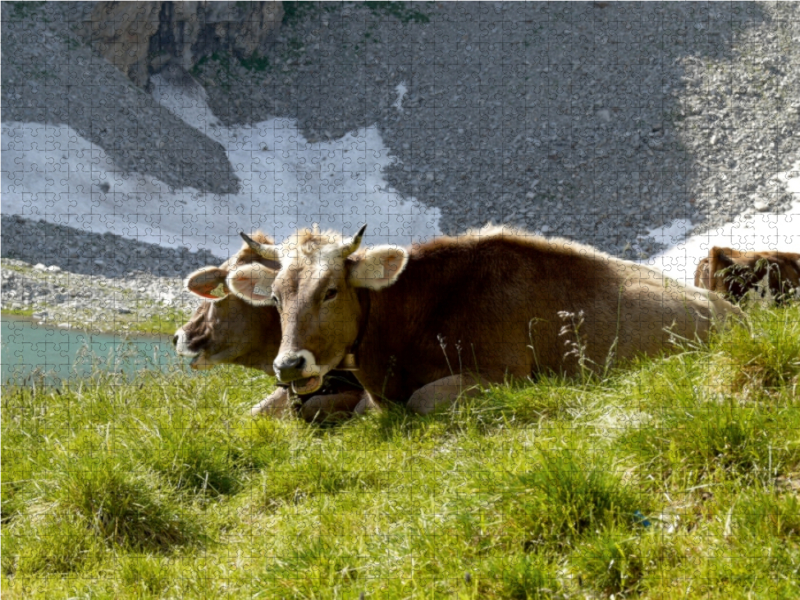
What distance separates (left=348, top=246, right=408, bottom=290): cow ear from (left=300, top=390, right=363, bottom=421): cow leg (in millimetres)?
1523

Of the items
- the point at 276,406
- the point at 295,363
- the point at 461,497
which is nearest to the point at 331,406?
the point at 276,406

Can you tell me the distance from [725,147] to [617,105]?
960cm

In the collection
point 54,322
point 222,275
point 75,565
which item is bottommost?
point 54,322

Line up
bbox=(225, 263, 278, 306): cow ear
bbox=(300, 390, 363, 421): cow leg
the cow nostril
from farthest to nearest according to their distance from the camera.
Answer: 1. bbox=(300, 390, 363, 421): cow leg
2. bbox=(225, 263, 278, 306): cow ear
3. the cow nostril

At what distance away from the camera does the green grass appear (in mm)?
4770

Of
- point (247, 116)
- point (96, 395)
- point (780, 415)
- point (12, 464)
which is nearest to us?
point (780, 415)

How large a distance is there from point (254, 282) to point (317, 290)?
4.05ft

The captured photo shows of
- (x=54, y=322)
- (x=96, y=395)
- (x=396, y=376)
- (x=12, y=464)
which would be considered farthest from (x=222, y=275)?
(x=54, y=322)

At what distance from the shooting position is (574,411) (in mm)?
6988

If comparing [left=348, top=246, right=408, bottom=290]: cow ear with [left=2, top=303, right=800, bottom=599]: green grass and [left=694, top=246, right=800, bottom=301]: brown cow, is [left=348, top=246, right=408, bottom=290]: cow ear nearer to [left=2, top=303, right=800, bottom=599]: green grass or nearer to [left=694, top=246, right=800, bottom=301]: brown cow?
[left=2, top=303, right=800, bottom=599]: green grass

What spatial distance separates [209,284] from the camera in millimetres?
10766

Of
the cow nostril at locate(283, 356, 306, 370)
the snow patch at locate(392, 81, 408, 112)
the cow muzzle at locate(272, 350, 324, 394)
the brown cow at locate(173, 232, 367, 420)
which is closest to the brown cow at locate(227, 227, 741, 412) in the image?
the cow muzzle at locate(272, 350, 324, 394)

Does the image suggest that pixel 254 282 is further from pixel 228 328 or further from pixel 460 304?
pixel 460 304

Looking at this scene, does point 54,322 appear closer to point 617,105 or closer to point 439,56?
point 439,56
